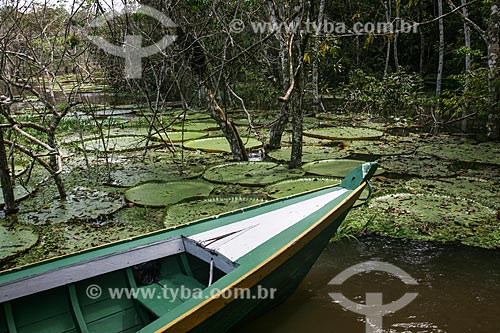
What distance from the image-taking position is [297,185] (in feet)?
12.3

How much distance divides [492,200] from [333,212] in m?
2.03

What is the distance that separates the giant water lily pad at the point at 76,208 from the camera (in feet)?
10.7

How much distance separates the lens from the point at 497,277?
2.48 meters

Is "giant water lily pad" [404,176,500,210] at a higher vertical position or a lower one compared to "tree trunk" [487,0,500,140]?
lower

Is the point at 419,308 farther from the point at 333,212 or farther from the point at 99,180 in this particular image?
the point at 99,180

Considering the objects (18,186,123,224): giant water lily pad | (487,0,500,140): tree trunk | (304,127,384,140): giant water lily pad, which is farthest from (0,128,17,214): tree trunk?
(487,0,500,140): tree trunk

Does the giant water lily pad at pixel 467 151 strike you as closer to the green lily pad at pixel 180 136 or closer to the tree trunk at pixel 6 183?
the green lily pad at pixel 180 136

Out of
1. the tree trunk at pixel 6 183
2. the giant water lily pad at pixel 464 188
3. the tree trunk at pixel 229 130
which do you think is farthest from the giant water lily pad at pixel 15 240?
the giant water lily pad at pixel 464 188

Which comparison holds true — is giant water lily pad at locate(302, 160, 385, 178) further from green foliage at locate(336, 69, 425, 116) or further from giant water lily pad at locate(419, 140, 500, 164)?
green foliage at locate(336, 69, 425, 116)

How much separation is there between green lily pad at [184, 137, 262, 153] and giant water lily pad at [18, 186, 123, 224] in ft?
5.69

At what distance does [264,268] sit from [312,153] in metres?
3.47

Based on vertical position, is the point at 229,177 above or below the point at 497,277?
above

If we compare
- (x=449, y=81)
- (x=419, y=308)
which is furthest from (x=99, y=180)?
(x=449, y=81)

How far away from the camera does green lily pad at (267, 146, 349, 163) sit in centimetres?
484
